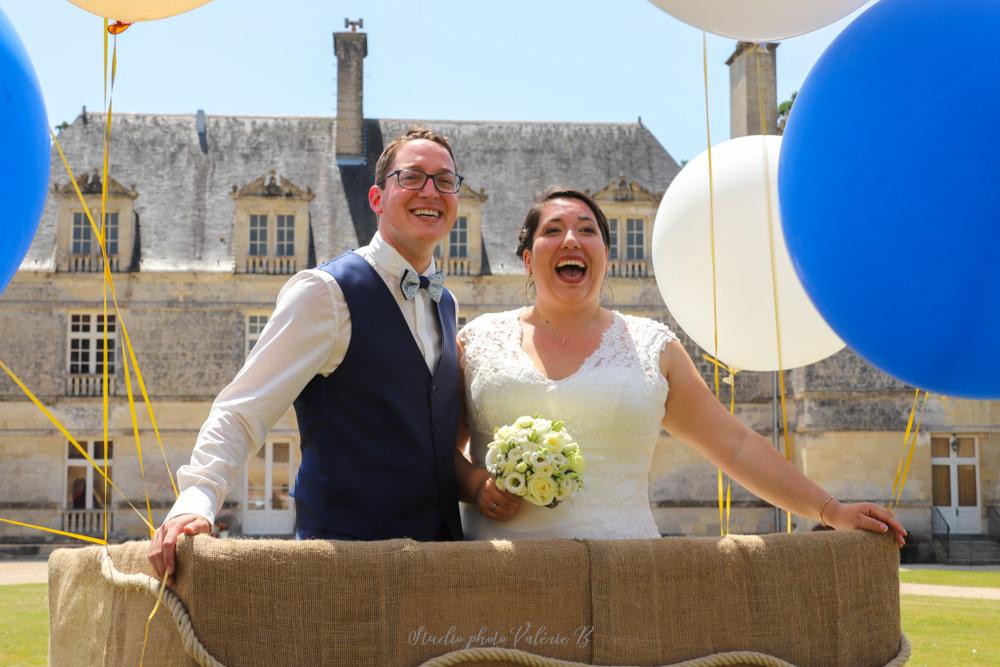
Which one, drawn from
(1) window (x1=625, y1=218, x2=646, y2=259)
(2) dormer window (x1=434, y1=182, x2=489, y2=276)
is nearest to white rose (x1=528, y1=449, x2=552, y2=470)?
(2) dormer window (x1=434, y1=182, x2=489, y2=276)

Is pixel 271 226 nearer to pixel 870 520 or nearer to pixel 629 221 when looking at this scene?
pixel 629 221

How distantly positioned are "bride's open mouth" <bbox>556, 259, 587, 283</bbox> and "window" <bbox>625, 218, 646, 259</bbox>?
59.0ft

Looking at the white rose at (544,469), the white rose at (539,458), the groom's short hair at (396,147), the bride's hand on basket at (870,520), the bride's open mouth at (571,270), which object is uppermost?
the groom's short hair at (396,147)

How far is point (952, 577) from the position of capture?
594 inches

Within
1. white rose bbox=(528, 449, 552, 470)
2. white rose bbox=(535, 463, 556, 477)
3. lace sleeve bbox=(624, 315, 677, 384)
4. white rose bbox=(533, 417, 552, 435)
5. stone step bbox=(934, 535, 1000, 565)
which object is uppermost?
lace sleeve bbox=(624, 315, 677, 384)

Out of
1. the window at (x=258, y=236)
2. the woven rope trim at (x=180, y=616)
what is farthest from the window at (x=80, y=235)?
the woven rope trim at (x=180, y=616)

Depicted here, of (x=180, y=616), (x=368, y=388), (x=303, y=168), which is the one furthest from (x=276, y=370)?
(x=303, y=168)

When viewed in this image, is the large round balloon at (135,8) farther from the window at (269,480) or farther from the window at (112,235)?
the window at (112,235)

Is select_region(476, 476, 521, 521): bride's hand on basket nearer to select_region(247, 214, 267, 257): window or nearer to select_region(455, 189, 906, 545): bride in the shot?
select_region(455, 189, 906, 545): bride

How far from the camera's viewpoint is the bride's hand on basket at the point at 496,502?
2.93 m

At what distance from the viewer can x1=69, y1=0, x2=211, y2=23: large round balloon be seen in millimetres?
3523

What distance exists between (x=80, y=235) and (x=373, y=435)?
1892cm

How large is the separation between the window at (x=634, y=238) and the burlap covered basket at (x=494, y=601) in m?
18.6

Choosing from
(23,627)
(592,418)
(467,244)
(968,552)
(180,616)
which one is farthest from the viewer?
(467,244)
